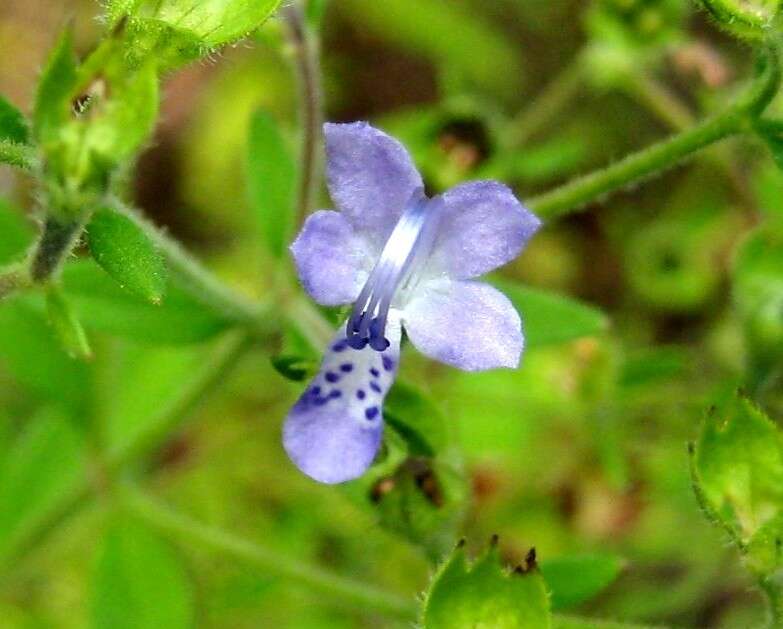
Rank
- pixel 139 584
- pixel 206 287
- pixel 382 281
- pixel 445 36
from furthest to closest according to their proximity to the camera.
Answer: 1. pixel 445 36
2. pixel 139 584
3. pixel 206 287
4. pixel 382 281

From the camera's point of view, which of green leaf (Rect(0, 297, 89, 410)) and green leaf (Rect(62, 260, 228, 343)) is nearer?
green leaf (Rect(62, 260, 228, 343))

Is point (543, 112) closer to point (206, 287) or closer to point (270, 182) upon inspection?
point (270, 182)

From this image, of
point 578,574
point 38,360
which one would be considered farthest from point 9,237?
point 578,574

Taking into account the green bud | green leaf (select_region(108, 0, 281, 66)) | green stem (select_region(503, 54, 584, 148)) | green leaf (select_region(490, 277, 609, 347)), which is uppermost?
green stem (select_region(503, 54, 584, 148))

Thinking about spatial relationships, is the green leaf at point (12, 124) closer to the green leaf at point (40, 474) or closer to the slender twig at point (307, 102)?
the slender twig at point (307, 102)

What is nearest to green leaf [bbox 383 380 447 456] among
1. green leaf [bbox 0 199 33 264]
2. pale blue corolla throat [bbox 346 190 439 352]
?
pale blue corolla throat [bbox 346 190 439 352]

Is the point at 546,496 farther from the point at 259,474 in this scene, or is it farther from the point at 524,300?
the point at 524,300

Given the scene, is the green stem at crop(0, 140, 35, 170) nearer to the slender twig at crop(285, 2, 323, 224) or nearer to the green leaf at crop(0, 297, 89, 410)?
the slender twig at crop(285, 2, 323, 224)

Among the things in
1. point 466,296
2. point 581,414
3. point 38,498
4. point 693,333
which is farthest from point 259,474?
point 466,296
